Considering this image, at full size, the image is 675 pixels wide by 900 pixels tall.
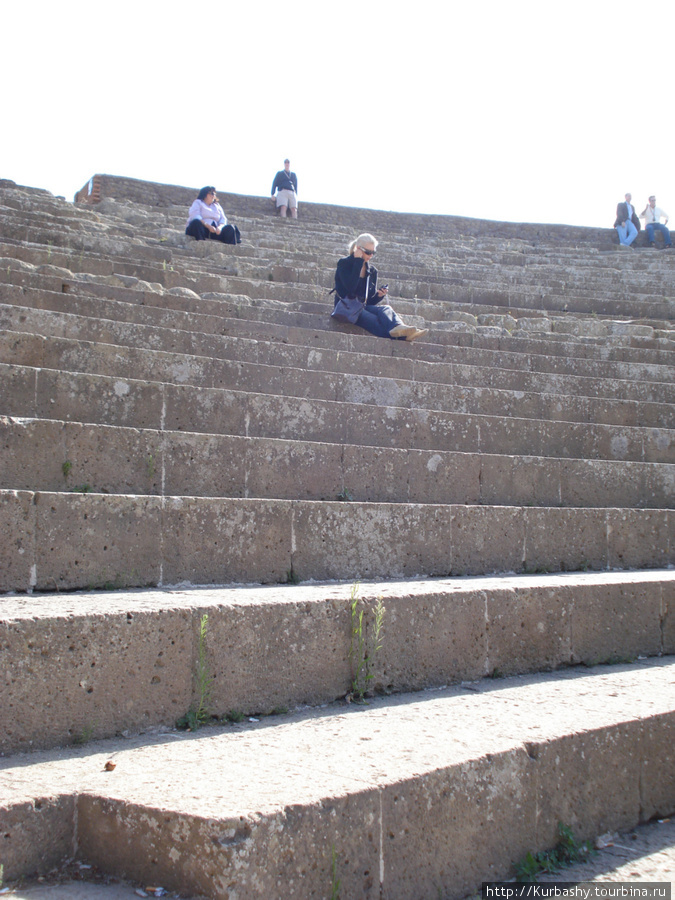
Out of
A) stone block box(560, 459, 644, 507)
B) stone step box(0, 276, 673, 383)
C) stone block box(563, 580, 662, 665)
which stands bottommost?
stone block box(563, 580, 662, 665)

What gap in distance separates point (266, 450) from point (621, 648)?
7.42ft

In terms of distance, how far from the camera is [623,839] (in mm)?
2762

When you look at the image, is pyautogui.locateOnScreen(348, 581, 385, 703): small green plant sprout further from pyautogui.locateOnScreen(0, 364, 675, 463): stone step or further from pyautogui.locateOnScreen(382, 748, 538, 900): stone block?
pyautogui.locateOnScreen(0, 364, 675, 463): stone step

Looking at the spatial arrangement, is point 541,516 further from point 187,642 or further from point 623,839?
point 187,642

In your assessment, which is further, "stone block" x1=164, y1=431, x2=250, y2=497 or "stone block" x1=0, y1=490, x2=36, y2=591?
"stone block" x1=164, y1=431, x2=250, y2=497

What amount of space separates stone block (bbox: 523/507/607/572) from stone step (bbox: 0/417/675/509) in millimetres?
452

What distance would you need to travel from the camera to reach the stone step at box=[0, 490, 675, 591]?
3.17m

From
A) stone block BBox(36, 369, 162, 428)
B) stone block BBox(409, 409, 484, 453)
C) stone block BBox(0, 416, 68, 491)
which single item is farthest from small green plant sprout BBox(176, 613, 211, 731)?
stone block BBox(409, 409, 484, 453)

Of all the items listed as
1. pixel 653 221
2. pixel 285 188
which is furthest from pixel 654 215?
pixel 285 188

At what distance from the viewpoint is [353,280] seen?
7449 mm

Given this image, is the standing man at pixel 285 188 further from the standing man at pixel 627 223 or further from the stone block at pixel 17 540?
the stone block at pixel 17 540


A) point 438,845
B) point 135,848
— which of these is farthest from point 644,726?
point 135,848

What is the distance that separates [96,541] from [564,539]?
9.85 ft

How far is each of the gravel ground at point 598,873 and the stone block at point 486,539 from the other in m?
1.79
